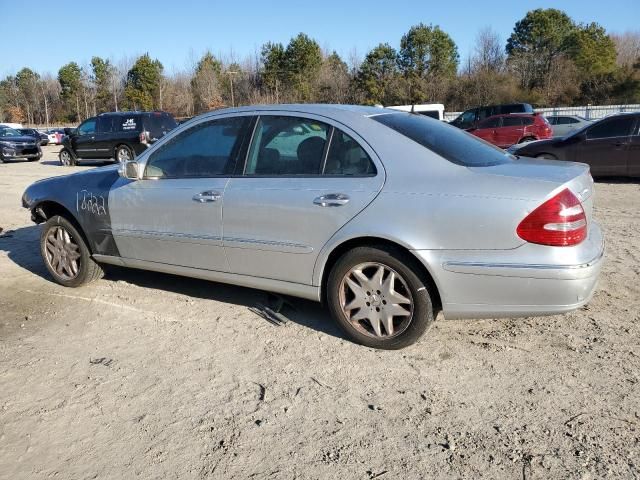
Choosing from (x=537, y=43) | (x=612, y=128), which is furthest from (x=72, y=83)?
(x=612, y=128)

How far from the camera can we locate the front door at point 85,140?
18.8 meters

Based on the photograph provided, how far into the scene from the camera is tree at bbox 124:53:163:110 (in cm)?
5700

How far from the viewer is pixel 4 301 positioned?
5059mm

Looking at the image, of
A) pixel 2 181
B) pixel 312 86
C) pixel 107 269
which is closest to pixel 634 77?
pixel 312 86

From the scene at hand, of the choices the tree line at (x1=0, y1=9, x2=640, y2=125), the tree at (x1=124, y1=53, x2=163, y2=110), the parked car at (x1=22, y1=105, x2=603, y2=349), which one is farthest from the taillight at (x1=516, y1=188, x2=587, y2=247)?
the tree at (x1=124, y1=53, x2=163, y2=110)

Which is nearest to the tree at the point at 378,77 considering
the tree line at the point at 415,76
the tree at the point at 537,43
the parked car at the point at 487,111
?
the tree line at the point at 415,76

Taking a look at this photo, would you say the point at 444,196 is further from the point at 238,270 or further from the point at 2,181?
the point at 2,181

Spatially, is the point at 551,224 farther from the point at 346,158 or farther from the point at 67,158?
the point at 67,158

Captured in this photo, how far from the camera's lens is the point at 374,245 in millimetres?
3559

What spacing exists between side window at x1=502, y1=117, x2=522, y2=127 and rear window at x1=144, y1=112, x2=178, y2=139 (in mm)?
11562

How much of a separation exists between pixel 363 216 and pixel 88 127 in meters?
17.9

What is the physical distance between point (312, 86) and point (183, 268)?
49790mm

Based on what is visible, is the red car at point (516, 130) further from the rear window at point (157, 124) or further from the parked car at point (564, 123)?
the rear window at point (157, 124)

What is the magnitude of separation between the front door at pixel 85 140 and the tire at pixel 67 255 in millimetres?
14595
